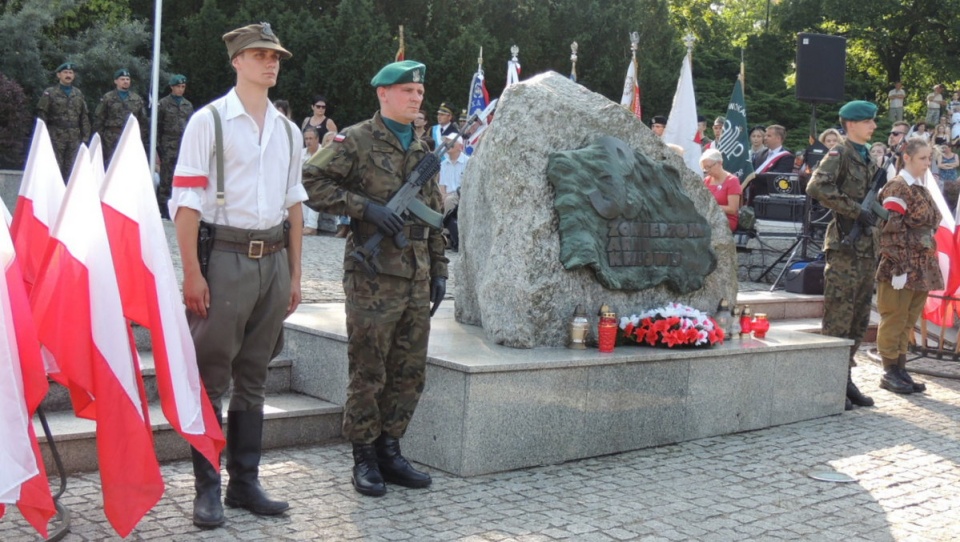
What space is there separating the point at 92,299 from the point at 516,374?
238 cm

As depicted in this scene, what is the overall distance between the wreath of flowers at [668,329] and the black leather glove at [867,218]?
6.09 ft

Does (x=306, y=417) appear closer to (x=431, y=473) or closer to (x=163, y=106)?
(x=431, y=473)

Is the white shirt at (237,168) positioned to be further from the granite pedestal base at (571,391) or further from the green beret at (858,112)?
the green beret at (858,112)

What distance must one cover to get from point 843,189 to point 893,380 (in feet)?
5.88

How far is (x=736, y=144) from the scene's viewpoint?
16719 millimetres

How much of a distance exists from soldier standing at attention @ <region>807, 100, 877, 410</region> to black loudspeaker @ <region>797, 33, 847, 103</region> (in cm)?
632

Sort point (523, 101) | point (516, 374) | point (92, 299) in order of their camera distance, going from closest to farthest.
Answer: point (92, 299) → point (516, 374) → point (523, 101)

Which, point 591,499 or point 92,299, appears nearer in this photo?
point 92,299

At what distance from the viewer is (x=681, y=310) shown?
7.40m

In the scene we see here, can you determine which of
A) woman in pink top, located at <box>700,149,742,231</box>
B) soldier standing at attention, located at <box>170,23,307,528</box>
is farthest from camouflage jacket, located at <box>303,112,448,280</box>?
woman in pink top, located at <box>700,149,742,231</box>

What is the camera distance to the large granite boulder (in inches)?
270

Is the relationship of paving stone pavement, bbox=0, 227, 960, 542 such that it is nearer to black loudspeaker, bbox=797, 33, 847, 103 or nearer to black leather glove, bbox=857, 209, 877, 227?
black leather glove, bbox=857, 209, 877, 227

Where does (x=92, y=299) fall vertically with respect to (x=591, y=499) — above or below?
above

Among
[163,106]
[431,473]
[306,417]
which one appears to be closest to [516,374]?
[431,473]
